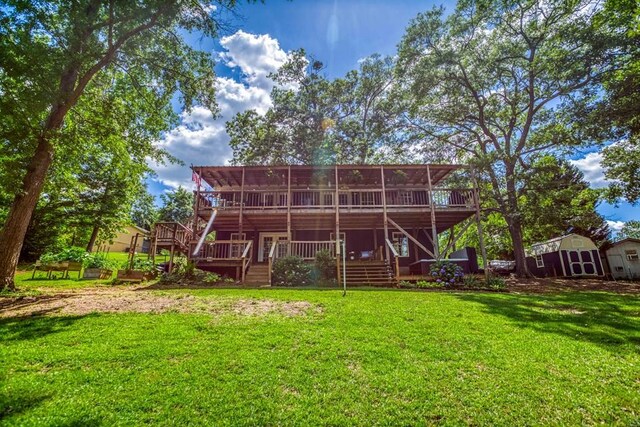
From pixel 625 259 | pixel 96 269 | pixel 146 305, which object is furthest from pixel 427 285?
pixel 625 259

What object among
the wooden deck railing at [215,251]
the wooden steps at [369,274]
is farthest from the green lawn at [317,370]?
the wooden deck railing at [215,251]

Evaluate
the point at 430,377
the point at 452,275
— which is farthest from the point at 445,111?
the point at 430,377

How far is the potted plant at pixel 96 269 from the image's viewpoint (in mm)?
14223

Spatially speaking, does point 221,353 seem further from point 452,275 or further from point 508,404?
point 452,275

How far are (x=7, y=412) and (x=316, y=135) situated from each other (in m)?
23.6

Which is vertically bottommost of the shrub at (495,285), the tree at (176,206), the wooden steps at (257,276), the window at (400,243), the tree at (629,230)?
the shrub at (495,285)

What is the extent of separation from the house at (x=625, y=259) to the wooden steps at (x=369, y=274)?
64.6 ft

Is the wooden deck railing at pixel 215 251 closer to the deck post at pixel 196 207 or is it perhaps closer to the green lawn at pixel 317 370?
the deck post at pixel 196 207

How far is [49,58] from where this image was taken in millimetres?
7867

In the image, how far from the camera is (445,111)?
19.5 m

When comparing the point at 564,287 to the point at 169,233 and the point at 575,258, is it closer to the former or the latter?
the point at 575,258

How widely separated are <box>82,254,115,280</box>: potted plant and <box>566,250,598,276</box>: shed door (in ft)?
98.7

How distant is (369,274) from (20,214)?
12.3 m

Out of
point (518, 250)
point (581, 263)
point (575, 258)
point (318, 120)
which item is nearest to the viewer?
point (518, 250)
